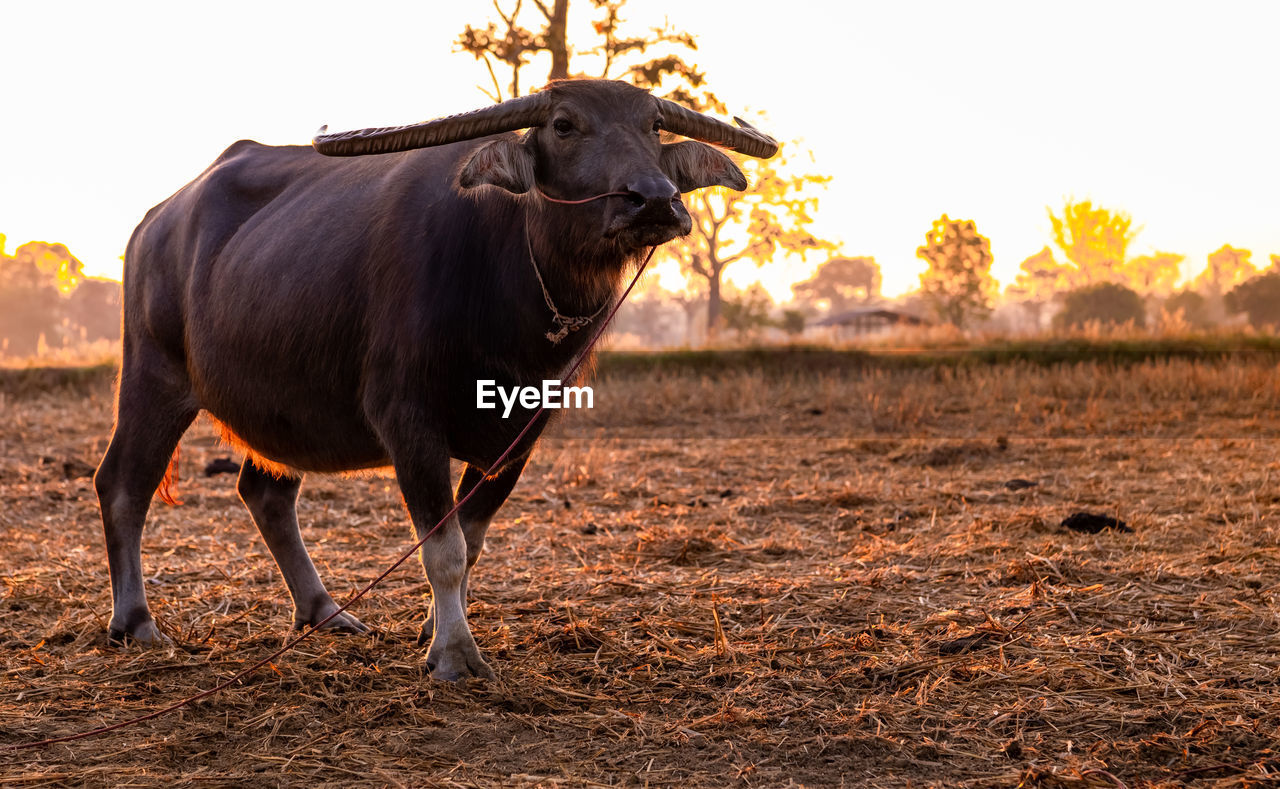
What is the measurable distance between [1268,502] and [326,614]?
5589 millimetres

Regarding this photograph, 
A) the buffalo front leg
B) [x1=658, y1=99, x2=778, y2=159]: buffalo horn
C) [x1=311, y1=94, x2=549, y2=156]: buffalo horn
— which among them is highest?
[x1=658, y1=99, x2=778, y2=159]: buffalo horn

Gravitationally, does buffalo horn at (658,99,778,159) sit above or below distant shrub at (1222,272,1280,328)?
below

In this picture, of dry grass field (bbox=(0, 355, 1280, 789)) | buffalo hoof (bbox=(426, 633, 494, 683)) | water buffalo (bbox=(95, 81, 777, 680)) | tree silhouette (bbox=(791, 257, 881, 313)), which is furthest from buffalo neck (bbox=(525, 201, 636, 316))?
tree silhouette (bbox=(791, 257, 881, 313))

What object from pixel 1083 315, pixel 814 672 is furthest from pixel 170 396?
pixel 1083 315

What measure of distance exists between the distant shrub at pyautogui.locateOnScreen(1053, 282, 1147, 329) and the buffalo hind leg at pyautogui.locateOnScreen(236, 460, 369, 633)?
39.3 m

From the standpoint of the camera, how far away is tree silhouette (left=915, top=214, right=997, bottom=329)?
142 feet

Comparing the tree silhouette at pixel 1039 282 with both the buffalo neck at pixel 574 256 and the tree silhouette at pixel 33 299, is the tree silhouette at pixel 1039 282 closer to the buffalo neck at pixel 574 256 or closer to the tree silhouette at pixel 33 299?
the tree silhouette at pixel 33 299

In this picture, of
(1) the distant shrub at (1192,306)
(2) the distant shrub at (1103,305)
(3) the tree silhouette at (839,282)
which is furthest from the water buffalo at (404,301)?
(3) the tree silhouette at (839,282)

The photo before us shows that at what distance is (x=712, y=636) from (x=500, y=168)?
1.92 m

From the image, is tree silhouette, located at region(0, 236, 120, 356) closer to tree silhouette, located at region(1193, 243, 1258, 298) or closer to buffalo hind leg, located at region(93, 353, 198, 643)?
buffalo hind leg, located at region(93, 353, 198, 643)

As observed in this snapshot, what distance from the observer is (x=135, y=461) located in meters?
4.45

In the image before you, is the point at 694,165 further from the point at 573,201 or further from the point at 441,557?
the point at 441,557

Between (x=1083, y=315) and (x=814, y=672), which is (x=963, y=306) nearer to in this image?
(x=1083, y=315)

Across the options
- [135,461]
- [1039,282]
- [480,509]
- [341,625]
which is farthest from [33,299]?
[1039,282]
